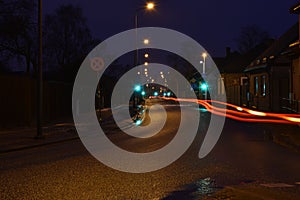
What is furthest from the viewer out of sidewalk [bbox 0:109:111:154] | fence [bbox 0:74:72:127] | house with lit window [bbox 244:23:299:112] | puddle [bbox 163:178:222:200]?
house with lit window [bbox 244:23:299:112]

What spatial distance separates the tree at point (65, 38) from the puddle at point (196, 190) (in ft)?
108

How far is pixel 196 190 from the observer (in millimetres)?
7715

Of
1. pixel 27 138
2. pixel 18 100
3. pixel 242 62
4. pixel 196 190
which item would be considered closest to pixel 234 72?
pixel 242 62

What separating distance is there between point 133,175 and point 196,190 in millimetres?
1872

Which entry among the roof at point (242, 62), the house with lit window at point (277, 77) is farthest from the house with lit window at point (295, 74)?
the roof at point (242, 62)

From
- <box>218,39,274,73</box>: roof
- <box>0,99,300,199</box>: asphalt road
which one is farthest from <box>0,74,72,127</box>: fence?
<box>218,39,274,73</box>: roof

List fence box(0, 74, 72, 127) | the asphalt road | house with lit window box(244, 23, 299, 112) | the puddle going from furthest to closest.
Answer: house with lit window box(244, 23, 299, 112) < fence box(0, 74, 72, 127) < the asphalt road < the puddle

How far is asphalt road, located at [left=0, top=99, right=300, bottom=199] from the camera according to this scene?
7570mm

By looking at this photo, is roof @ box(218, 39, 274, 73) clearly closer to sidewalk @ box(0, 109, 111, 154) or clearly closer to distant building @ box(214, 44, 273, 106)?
distant building @ box(214, 44, 273, 106)

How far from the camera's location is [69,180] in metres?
8.66

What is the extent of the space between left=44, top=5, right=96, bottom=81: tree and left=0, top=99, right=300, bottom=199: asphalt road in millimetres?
28431

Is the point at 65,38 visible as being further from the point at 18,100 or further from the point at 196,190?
the point at 196,190

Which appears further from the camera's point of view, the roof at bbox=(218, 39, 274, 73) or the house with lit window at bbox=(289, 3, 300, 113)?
the roof at bbox=(218, 39, 274, 73)

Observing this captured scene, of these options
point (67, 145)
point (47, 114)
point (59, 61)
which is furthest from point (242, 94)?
point (67, 145)
